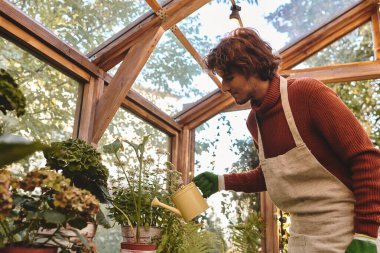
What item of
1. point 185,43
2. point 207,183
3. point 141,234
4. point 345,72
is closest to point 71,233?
point 141,234

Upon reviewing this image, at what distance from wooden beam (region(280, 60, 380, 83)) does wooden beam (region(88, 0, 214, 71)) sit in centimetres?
162

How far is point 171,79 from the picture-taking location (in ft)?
10.9

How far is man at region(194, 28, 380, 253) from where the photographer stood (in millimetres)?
1085

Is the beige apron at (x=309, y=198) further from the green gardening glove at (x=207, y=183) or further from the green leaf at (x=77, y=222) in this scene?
the green leaf at (x=77, y=222)

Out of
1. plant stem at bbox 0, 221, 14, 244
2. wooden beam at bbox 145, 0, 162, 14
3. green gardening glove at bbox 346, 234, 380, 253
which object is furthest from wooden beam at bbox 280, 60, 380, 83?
plant stem at bbox 0, 221, 14, 244

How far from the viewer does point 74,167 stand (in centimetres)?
128

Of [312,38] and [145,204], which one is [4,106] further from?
[312,38]

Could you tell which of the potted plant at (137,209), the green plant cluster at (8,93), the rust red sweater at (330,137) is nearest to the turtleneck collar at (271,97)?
the rust red sweater at (330,137)

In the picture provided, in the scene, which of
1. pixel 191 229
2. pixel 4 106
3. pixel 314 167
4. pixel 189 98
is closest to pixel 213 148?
pixel 189 98

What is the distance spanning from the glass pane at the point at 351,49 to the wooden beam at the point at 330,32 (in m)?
0.06

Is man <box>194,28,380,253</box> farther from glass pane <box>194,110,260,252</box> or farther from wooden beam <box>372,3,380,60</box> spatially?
wooden beam <box>372,3,380,60</box>

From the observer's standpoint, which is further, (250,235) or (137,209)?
(250,235)

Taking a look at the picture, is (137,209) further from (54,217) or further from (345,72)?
(345,72)

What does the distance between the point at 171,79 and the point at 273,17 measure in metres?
1.10
